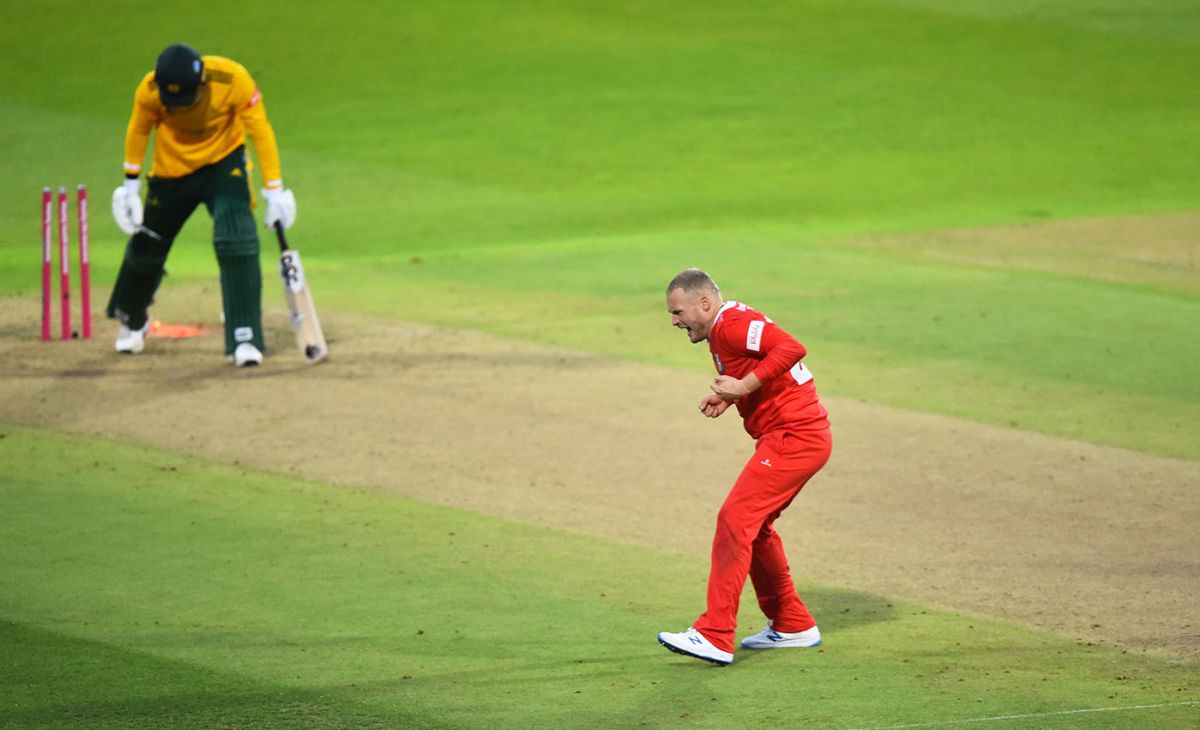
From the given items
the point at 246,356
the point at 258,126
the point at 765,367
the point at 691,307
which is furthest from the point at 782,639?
the point at 258,126

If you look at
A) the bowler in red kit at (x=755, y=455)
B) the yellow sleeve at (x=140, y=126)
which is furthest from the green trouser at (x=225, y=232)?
the bowler in red kit at (x=755, y=455)

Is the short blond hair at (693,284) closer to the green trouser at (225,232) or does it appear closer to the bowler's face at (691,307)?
the bowler's face at (691,307)

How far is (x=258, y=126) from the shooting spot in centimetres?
1430

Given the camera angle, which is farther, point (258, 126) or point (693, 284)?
point (258, 126)

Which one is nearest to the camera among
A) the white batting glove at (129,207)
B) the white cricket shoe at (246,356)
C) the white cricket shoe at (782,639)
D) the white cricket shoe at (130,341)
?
the white cricket shoe at (782,639)

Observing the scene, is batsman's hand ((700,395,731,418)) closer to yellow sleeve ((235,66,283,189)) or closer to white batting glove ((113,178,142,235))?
yellow sleeve ((235,66,283,189))

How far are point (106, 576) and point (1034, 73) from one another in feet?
79.2

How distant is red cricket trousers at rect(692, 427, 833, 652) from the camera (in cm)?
781

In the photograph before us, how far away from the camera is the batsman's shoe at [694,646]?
7805 mm

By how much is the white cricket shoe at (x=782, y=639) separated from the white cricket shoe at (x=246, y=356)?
6.93 m

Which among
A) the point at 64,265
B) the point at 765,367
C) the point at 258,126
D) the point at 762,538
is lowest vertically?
the point at 64,265

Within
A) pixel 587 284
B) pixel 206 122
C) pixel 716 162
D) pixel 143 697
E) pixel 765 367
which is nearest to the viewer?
pixel 143 697

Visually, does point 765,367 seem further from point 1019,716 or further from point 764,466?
point 1019,716

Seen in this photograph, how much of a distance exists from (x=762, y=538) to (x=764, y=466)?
0.35 meters
